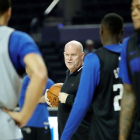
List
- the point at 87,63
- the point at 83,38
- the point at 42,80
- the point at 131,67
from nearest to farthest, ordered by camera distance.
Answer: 1. the point at 42,80
2. the point at 131,67
3. the point at 87,63
4. the point at 83,38

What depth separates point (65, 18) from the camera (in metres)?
16.5

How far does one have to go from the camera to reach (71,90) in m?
4.09

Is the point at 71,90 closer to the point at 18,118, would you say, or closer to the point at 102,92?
the point at 102,92

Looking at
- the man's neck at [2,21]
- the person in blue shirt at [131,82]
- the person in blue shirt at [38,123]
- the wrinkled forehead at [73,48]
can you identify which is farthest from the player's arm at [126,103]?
the person in blue shirt at [38,123]

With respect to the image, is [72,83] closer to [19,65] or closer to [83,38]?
[19,65]

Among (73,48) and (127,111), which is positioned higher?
(73,48)

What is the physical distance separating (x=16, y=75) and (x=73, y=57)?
1977 mm

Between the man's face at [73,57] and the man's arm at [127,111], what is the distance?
1699mm

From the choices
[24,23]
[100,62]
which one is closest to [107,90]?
[100,62]

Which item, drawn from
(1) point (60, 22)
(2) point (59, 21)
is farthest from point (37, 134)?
(2) point (59, 21)

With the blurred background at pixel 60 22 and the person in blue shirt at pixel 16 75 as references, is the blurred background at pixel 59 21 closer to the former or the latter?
the blurred background at pixel 60 22

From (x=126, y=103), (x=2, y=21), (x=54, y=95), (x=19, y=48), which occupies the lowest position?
(x=54, y=95)

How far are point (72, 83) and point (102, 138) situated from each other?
991 millimetres

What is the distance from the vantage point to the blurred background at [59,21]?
43.7 feet
